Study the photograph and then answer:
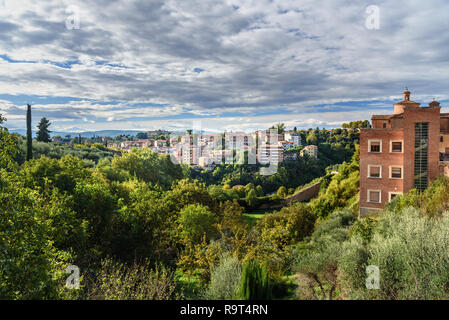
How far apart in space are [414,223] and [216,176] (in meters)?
40.4

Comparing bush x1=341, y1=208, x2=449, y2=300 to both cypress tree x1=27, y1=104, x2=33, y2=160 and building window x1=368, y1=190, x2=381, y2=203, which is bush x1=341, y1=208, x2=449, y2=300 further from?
cypress tree x1=27, y1=104, x2=33, y2=160

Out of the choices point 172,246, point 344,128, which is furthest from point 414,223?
point 344,128

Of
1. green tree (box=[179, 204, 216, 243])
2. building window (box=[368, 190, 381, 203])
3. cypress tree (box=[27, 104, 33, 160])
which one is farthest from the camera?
cypress tree (box=[27, 104, 33, 160])

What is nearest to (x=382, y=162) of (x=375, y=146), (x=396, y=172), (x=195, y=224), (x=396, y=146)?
(x=396, y=172)

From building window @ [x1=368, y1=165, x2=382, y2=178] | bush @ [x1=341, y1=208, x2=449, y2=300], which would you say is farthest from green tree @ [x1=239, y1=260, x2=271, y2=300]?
building window @ [x1=368, y1=165, x2=382, y2=178]

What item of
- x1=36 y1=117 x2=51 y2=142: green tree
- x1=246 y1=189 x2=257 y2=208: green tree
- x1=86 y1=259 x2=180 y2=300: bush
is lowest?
x1=246 y1=189 x2=257 y2=208: green tree

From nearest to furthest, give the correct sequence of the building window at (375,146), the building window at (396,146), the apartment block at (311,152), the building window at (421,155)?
the building window at (421,155), the building window at (396,146), the building window at (375,146), the apartment block at (311,152)

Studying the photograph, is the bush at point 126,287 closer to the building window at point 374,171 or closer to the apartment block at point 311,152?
the building window at point 374,171

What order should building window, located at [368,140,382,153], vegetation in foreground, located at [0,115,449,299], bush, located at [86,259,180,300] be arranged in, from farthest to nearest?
building window, located at [368,140,382,153]
bush, located at [86,259,180,300]
vegetation in foreground, located at [0,115,449,299]

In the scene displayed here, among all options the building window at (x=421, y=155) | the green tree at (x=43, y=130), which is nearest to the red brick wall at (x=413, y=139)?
the building window at (x=421, y=155)

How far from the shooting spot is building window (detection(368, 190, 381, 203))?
1792 cm

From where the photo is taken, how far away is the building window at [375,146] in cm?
1775

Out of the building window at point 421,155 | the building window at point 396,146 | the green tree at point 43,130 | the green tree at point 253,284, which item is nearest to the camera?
the green tree at point 253,284

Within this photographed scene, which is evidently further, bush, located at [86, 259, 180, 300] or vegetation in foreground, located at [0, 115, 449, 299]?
bush, located at [86, 259, 180, 300]
